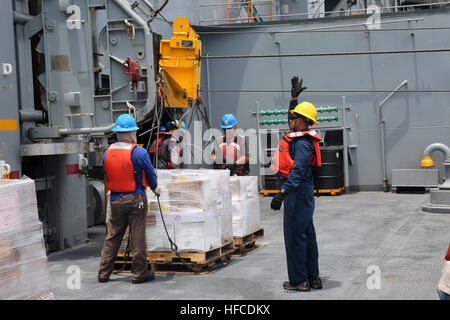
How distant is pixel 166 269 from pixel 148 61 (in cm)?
332

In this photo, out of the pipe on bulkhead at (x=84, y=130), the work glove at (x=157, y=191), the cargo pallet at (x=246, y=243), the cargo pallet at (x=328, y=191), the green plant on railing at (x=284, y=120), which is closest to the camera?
the work glove at (x=157, y=191)

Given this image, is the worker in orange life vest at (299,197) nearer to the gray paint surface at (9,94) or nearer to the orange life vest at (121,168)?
the orange life vest at (121,168)

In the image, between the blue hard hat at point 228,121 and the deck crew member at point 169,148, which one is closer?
the deck crew member at point 169,148

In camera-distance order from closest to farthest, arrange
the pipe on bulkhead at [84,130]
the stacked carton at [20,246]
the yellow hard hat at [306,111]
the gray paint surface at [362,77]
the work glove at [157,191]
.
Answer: the stacked carton at [20,246] < the yellow hard hat at [306,111] < the work glove at [157,191] < the pipe on bulkhead at [84,130] < the gray paint surface at [362,77]

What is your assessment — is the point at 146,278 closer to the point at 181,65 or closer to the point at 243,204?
the point at 243,204

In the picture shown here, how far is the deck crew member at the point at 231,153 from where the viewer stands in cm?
999

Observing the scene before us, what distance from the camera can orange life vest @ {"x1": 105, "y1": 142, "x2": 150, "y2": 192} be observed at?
280 inches

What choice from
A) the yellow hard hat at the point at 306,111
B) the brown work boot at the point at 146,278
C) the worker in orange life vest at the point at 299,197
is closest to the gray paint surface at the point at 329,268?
the brown work boot at the point at 146,278

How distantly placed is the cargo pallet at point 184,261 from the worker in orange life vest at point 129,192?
292 millimetres

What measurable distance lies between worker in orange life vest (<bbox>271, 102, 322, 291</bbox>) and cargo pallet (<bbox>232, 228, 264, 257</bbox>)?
1.98 metres

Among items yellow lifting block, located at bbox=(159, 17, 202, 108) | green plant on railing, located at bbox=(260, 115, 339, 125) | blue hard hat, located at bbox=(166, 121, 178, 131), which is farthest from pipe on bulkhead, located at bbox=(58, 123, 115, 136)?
green plant on railing, located at bbox=(260, 115, 339, 125)

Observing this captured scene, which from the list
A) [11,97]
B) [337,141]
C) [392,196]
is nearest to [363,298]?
[11,97]

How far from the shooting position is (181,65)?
356 inches

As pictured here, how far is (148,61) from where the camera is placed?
30.1 feet
